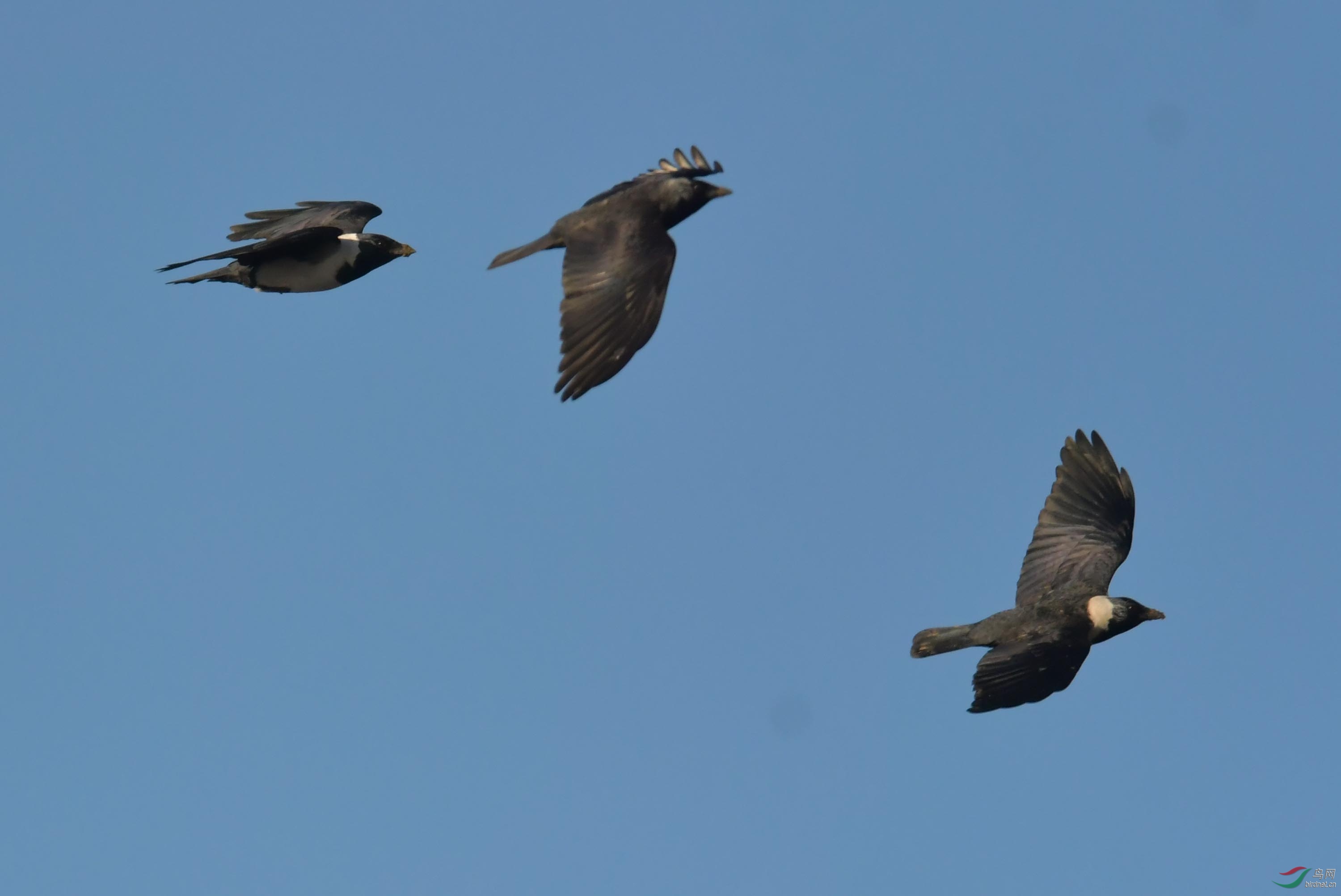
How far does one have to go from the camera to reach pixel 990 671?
18.3 meters

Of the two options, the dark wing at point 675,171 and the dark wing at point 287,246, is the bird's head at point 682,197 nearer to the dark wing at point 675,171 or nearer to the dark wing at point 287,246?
the dark wing at point 675,171

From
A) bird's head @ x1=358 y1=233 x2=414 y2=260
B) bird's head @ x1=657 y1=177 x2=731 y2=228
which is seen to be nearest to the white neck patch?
bird's head @ x1=657 y1=177 x2=731 y2=228

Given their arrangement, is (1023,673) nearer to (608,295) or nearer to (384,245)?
(608,295)

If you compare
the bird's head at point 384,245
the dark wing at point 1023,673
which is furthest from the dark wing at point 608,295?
the dark wing at point 1023,673

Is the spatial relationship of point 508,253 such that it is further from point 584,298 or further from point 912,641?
point 912,641

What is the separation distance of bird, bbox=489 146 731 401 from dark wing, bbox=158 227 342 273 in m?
2.89

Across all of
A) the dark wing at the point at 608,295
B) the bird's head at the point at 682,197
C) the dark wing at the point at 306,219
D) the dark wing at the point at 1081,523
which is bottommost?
the dark wing at the point at 1081,523

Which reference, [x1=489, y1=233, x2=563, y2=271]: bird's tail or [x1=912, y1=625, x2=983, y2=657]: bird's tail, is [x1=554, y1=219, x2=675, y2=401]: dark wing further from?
[x1=912, y1=625, x2=983, y2=657]: bird's tail

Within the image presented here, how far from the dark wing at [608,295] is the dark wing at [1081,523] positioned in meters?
5.96

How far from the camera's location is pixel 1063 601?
19.7 metres

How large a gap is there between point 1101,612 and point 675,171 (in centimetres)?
620

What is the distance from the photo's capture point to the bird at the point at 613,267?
16.2 metres

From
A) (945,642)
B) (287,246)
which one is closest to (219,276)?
(287,246)

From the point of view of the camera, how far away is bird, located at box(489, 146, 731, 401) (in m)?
16.2
